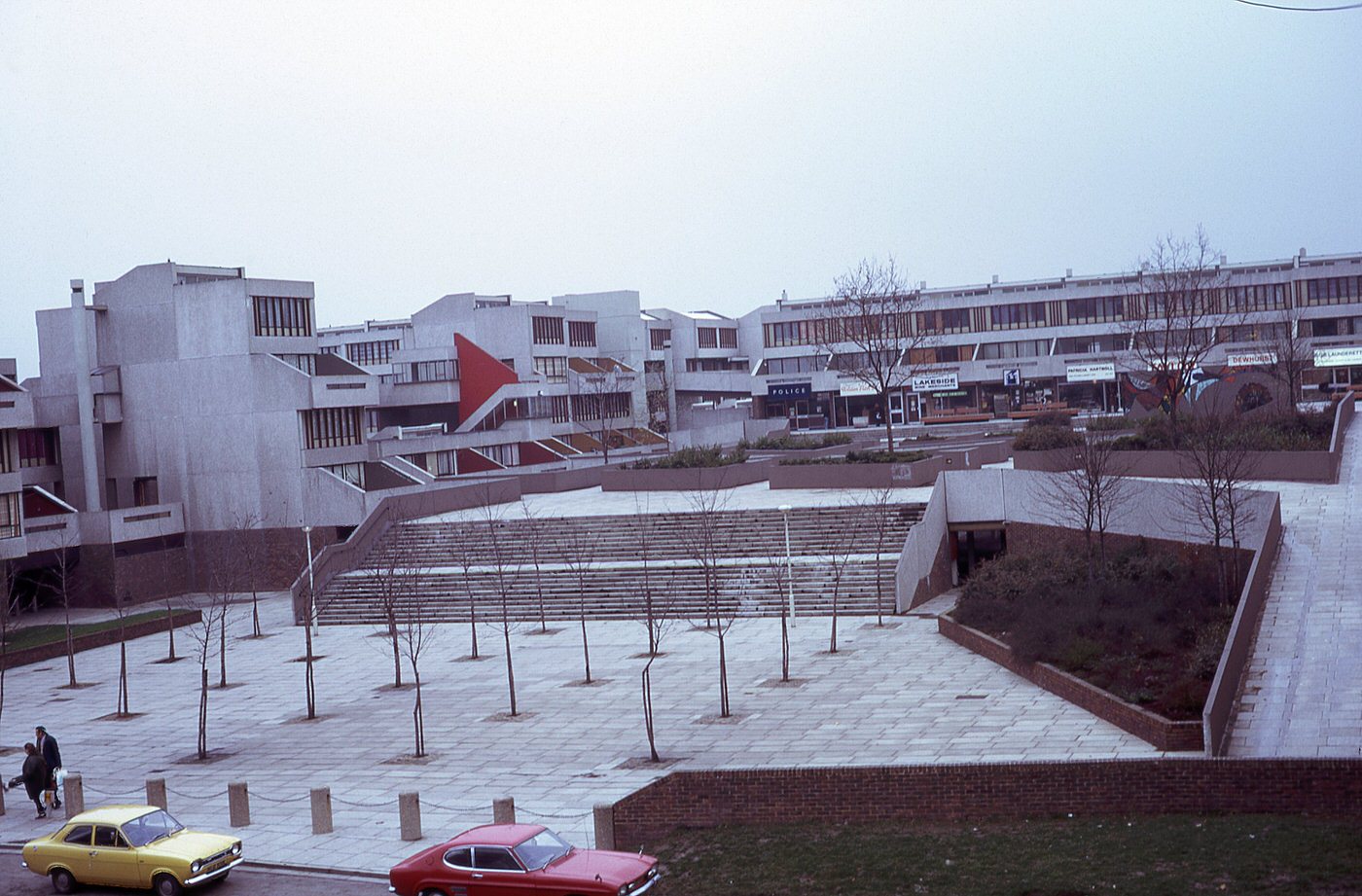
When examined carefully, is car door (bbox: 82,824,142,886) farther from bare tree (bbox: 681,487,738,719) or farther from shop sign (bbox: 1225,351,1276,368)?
shop sign (bbox: 1225,351,1276,368)

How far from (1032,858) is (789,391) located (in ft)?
256

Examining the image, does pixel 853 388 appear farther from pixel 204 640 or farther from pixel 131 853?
pixel 131 853

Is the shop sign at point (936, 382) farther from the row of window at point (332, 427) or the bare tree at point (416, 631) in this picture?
the bare tree at point (416, 631)

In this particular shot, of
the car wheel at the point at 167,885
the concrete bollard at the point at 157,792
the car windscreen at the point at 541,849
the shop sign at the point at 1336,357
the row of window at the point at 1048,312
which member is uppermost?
the row of window at the point at 1048,312

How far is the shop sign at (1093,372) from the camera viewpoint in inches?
3214

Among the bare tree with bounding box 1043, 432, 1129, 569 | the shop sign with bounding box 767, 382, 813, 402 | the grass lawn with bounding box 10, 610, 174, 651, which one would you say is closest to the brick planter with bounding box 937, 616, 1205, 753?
the bare tree with bounding box 1043, 432, 1129, 569

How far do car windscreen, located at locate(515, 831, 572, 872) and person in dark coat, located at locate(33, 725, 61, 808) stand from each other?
469 inches

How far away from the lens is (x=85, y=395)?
5375 cm

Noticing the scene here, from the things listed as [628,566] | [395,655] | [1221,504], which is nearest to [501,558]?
[628,566]

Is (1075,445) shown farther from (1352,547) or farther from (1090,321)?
(1090,321)

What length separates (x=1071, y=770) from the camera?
19031 mm

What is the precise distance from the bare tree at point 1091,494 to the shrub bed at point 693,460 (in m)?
18.1

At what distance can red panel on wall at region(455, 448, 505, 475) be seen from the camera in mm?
69062

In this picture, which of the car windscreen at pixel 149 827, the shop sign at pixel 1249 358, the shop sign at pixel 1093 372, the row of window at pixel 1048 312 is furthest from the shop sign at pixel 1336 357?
the car windscreen at pixel 149 827
